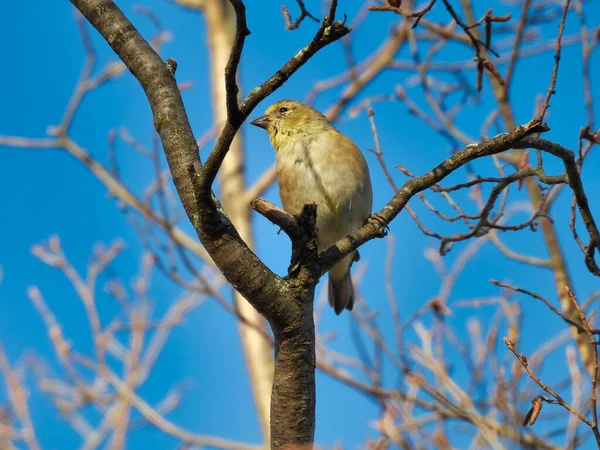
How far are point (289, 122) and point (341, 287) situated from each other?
4.04 ft

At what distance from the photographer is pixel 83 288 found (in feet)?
20.9

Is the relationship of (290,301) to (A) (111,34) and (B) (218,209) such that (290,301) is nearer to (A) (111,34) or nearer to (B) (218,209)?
(B) (218,209)

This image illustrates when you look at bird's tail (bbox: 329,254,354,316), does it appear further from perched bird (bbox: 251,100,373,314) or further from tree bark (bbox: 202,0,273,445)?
tree bark (bbox: 202,0,273,445)

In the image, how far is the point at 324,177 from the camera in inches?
166

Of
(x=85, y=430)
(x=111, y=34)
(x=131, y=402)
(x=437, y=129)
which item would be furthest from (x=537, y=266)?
(x=85, y=430)

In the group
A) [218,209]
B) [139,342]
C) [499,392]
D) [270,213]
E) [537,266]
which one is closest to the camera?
[218,209]

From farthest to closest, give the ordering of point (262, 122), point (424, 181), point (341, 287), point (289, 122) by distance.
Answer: point (341, 287) < point (262, 122) < point (289, 122) < point (424, 181)

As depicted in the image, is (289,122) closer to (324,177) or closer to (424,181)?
(324,177)

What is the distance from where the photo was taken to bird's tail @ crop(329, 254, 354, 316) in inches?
193

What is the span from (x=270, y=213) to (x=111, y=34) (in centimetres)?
88

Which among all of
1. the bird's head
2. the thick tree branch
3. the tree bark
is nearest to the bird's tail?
the bird's head

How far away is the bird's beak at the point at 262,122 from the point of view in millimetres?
4785

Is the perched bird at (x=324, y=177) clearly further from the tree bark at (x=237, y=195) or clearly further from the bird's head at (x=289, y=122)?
the tree bark at (x=237, y=195)

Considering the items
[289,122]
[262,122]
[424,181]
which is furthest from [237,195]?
[424,181]
